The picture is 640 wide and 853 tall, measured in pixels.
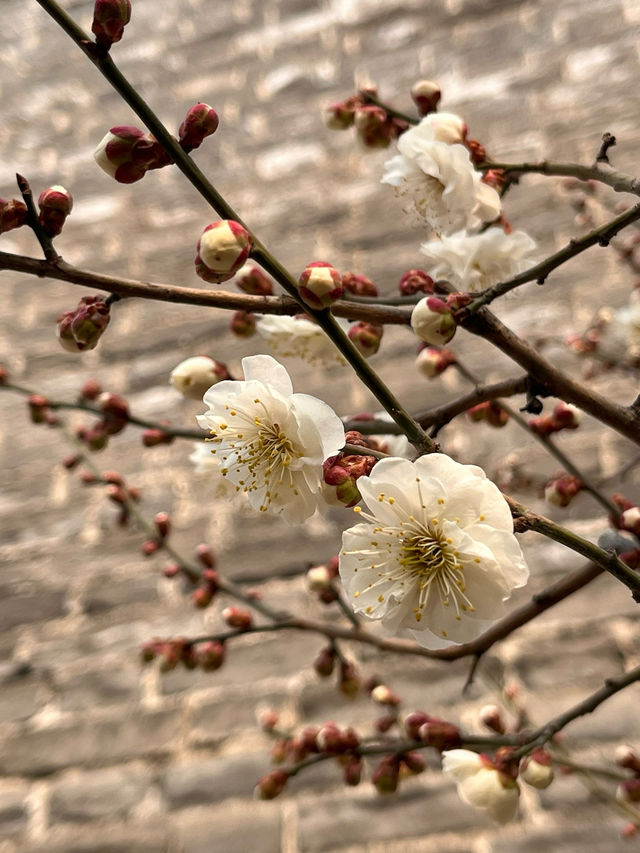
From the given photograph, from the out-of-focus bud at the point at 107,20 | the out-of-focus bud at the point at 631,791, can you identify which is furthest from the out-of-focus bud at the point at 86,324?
the out-of-focus bud at the point at 631,791

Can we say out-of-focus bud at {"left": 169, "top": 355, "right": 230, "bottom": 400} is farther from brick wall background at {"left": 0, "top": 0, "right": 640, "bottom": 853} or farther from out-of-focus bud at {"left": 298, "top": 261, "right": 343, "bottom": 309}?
brick wall background at {"left": 0, "top": 0, "right": 640, "bottom": 853}

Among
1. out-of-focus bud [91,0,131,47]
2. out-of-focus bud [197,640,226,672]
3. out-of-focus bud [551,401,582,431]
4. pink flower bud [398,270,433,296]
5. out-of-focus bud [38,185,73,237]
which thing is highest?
out-of-focus bud [91,0,131,47]

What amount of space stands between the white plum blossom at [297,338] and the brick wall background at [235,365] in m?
0.82

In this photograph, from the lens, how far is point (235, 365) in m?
1.75

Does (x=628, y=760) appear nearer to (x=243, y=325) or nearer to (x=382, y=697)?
(x=382, y=697)

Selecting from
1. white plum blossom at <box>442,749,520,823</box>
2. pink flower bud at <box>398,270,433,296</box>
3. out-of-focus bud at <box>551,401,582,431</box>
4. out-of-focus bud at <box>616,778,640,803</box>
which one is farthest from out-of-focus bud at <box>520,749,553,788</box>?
pink flower bud at <box>398,270,433,296</box>

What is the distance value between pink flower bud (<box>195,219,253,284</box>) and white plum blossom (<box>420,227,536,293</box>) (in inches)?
9.7

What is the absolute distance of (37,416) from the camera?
99 cm

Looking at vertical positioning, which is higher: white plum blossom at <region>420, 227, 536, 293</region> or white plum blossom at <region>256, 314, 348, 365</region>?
white plum blossom at <region>420, 227, 536, 293</region>

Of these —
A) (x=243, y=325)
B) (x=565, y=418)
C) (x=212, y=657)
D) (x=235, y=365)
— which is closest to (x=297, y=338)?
(x=243, y=325)

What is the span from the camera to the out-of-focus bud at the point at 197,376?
63cm

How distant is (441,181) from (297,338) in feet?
0.63

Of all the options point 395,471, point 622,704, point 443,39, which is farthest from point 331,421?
point 443,39

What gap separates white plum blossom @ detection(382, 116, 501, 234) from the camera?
648 mm
